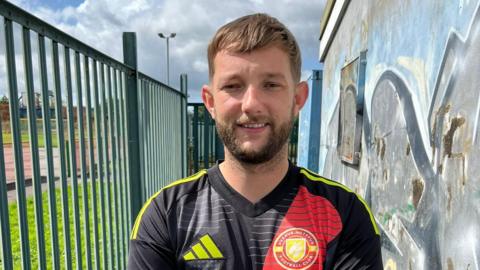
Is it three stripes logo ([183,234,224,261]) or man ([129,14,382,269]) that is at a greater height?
man ([129,14,382,269])

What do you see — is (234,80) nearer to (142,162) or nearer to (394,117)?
(394,117)

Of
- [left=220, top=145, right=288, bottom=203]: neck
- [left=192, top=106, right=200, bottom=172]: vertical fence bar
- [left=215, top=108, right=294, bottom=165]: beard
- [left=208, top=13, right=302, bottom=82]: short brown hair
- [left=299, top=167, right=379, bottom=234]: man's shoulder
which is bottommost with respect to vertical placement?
[left=192, top=106, right=200, bottom=172]: vertical fence bar

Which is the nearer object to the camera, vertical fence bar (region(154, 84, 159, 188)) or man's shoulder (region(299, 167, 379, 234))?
man's shoulder (region(299, 167, 379, 234))

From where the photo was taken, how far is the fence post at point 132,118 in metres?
3.56

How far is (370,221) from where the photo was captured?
151 centimetres

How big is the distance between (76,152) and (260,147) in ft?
5.20

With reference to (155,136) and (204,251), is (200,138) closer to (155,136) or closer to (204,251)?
(155,136)

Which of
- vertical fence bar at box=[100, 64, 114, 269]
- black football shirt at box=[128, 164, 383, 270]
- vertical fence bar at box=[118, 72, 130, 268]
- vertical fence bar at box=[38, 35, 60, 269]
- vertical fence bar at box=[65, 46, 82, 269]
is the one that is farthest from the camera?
vertical fence bar at box=[118, 72, 130, 268]

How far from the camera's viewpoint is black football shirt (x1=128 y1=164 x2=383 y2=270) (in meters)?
1.47

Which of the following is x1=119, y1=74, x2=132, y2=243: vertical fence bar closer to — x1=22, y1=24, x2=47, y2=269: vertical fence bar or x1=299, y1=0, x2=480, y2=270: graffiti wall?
x1=22, y1=24, x2=47, y2=269: vertical fence bar

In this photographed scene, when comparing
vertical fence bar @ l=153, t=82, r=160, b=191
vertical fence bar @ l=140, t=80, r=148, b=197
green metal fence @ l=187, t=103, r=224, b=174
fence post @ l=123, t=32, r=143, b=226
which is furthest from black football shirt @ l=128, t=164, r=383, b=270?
green metal fence @ l=187, t=103, r=224, b=174

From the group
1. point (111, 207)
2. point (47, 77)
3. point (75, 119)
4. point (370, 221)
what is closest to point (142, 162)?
point (111, 207)

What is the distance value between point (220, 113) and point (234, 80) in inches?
6.1

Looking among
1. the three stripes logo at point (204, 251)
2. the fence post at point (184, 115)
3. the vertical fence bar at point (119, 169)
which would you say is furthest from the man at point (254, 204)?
the fence post at point (184, 115)
